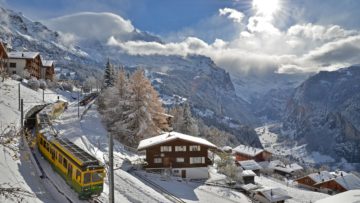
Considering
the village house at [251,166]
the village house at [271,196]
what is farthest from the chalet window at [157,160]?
the village house at [251,166]

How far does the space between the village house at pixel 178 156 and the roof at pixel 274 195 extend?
997 cm

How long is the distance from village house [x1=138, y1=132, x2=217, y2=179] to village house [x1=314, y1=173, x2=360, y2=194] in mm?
49730

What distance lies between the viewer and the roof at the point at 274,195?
56119 millimetres

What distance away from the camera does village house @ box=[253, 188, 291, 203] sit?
185 ft

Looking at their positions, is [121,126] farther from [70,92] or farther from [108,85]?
[70,92]

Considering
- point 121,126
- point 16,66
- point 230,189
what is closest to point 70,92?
point 16,66

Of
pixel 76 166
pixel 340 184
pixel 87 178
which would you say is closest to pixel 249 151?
pixel 340 184

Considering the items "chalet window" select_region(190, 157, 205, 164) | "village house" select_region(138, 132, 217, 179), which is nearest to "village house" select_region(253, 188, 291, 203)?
"village house" select_region(138, 132, 217, 179)

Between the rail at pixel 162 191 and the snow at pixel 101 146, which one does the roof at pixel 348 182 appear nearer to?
the snow at pixel 101 146

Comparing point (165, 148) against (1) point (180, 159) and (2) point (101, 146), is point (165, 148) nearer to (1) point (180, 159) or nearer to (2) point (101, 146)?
(1) point (180, 159)

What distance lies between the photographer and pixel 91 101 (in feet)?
294

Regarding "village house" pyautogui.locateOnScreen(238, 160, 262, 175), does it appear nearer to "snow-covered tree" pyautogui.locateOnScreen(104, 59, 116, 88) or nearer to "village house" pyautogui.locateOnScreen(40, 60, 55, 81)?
"snow-covered tree" pyautogui.locateOnScreen(104, 59, 116, 88)

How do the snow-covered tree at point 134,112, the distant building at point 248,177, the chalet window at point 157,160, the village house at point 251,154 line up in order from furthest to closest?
the village house at point 251,154
the distant building at point 248,177
the snow-covered tree at point 134,112
the chalet window at point 157,160

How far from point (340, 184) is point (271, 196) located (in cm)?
4496
